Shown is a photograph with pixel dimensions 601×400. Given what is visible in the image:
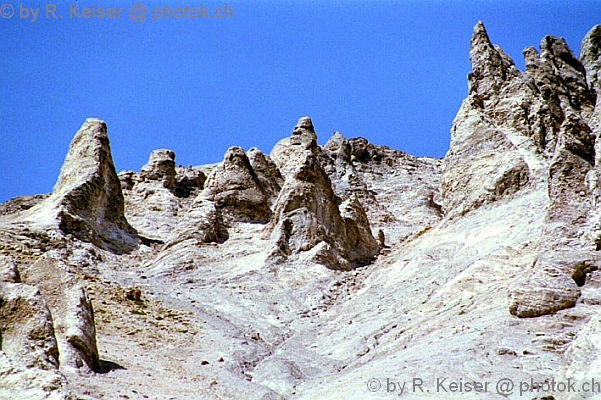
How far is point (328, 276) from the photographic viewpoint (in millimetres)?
24453

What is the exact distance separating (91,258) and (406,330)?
588 inches

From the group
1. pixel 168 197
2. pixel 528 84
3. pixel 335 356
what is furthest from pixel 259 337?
pixel 168 197

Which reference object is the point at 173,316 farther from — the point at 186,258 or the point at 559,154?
the point at 559,154

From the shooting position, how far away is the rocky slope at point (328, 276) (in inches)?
428

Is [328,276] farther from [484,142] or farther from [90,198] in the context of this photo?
[90,198]

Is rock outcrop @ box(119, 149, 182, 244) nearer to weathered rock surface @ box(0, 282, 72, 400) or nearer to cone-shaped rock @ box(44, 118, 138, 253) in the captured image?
cone-shaped rock @ box(44, 118, 138, 253)

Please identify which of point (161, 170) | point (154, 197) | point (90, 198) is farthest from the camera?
point (161, 170)

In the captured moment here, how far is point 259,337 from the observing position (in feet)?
58.2

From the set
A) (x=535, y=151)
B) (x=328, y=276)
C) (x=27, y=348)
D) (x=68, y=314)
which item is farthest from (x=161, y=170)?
(x=27, y=348)

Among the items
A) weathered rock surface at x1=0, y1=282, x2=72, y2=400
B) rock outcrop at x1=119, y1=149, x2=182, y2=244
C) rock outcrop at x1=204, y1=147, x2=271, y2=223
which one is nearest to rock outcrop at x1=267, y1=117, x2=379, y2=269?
rock outcrop at x1=204, y1=147, x2=271, y2=223

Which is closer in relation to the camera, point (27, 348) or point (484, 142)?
point (27, 348)

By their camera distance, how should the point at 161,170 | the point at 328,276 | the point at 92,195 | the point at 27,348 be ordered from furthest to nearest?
1. the point at 161,170
2. the point at 92,195
3. the point at 328,276
4. the point at 27,348

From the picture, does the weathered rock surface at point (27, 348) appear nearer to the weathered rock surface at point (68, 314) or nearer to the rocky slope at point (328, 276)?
the rocky slope at point (328, 276)

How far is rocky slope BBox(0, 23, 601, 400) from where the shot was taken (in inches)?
428
